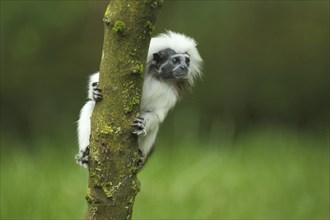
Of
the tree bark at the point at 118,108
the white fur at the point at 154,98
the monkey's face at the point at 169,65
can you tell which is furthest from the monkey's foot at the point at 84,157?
the monkey's face at the point at 169,65

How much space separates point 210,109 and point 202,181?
2682mm

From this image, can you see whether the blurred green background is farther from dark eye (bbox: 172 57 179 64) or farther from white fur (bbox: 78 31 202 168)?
dark eye (bbox: 172 57 179 64)

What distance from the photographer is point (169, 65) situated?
4355 mm

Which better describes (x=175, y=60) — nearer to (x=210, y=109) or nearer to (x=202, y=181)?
(x=202, y=181)

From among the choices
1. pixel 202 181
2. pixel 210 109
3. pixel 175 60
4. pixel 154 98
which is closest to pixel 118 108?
pixel 154 98

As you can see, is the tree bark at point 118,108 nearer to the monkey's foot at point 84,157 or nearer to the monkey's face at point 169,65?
the monkey's foot at point 84,157

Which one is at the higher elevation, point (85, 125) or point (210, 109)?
point (85, 125)

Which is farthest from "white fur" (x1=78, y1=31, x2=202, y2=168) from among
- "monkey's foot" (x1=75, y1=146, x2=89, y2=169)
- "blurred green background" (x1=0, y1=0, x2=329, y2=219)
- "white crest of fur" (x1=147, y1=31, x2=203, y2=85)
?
"blurred green background" (x1=0, y1=0, x2=329, y2=219)

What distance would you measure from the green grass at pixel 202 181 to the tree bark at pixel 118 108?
2.06 metres

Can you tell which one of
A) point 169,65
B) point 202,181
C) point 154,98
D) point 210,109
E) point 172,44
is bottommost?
point 202,181

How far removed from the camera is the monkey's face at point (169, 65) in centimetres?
433

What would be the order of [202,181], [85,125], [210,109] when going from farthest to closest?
[210,109] → [202,181] → [85,125]

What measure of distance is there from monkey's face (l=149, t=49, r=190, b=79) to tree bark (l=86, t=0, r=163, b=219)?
104cm

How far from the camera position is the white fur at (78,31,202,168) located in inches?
162
